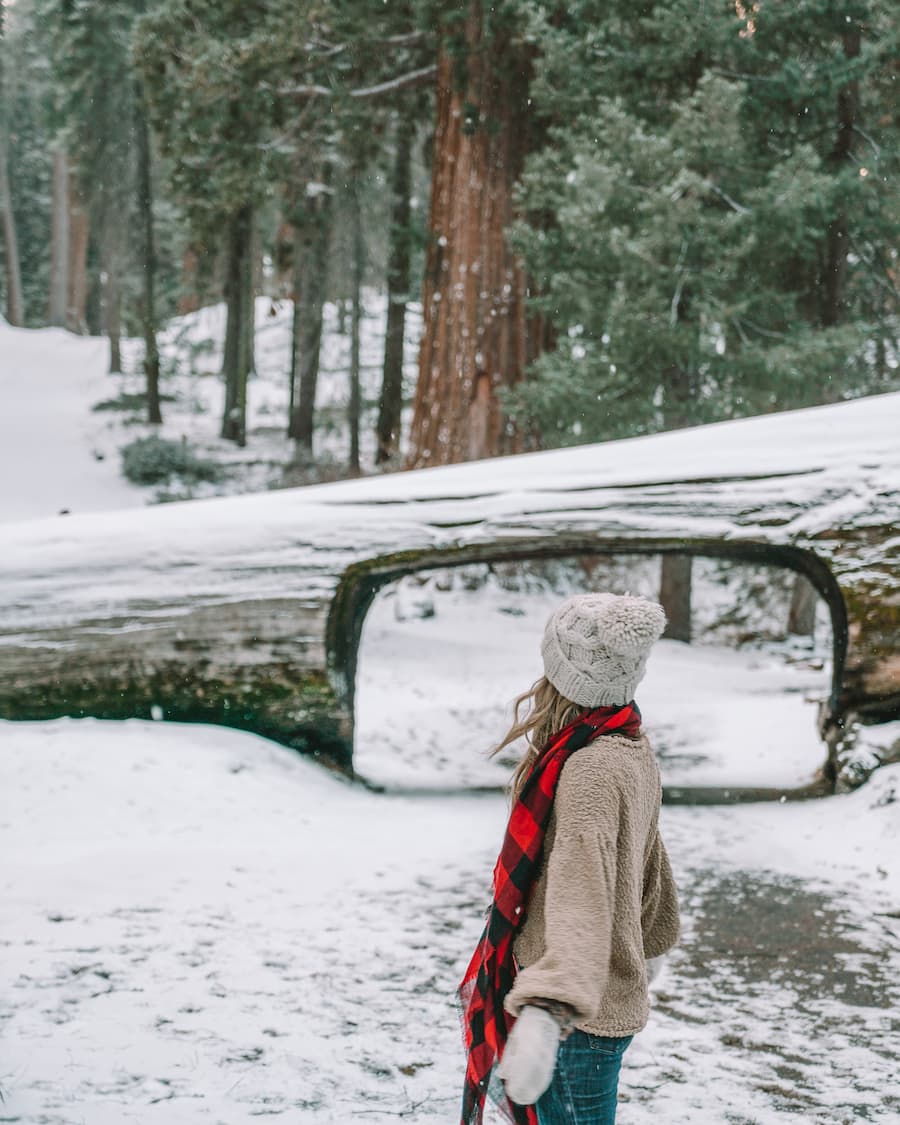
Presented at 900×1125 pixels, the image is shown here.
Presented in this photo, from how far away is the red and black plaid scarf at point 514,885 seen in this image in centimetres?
219

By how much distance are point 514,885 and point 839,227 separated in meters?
12.5

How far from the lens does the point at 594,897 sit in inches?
81.4

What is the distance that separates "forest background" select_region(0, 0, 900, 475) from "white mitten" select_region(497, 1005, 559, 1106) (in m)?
→ 10.3

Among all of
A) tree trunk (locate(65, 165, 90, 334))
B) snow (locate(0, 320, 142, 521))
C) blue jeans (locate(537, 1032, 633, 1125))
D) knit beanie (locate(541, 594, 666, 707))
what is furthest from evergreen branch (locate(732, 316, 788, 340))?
tree trunk (locate(65, 165, 90, 334))

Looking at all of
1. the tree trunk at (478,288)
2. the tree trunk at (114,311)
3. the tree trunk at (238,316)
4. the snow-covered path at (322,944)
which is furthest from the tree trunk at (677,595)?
the tree trunk at (114,311)

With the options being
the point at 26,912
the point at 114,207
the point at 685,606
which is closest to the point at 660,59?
the point at 685,606

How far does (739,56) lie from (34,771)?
10.6 m

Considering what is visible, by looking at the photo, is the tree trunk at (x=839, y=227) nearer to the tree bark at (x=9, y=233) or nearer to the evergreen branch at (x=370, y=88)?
the evergreen branch at (x=370, y=88)

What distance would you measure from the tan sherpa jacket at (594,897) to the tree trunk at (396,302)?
1571 centimetres

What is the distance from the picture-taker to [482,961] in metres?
2.31

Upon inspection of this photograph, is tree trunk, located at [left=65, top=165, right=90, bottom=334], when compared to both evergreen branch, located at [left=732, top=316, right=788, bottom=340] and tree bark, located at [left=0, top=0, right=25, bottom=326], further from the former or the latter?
evergreen branch, located at [left=732, top=316, right=788, bottom=340]

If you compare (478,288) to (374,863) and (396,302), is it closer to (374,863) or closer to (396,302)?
(396,302)

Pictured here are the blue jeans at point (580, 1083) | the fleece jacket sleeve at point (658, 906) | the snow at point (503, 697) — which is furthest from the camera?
the snow at point (503, 697)

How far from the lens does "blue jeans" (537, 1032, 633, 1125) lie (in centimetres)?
213
